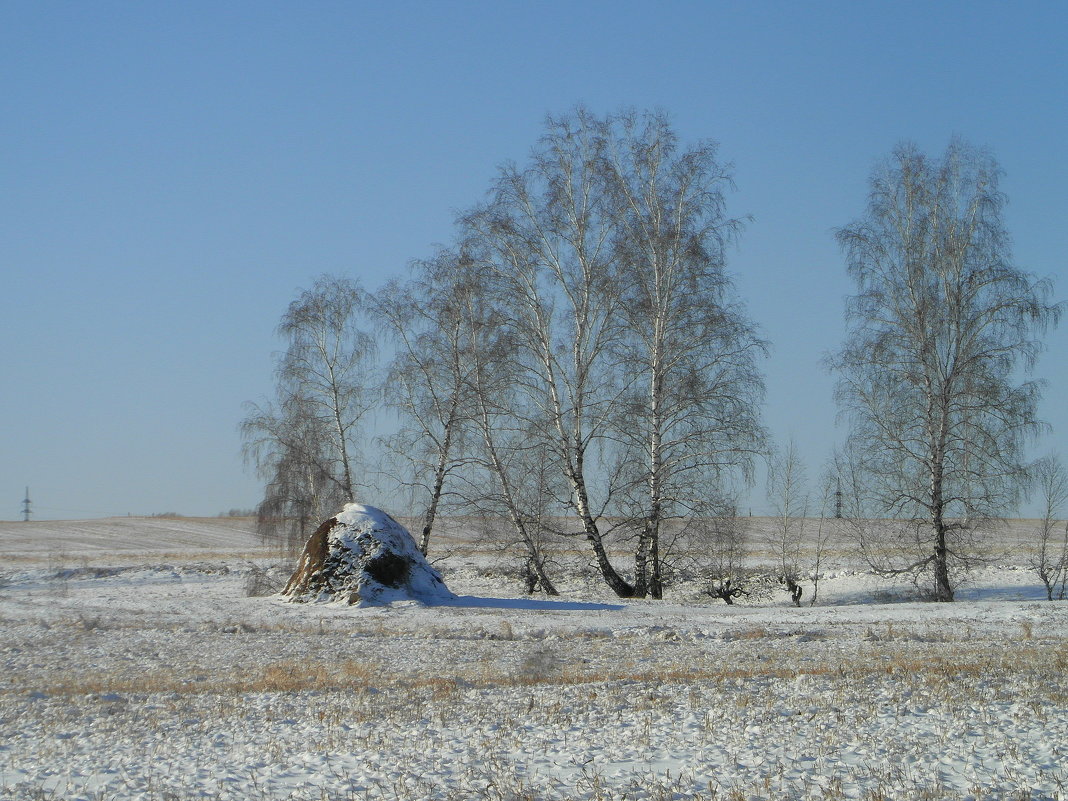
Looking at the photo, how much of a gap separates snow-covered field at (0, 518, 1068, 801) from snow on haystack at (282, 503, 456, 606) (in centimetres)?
288

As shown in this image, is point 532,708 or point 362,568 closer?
point 532,708

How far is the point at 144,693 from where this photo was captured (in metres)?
8.96

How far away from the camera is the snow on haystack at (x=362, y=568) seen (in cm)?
1959

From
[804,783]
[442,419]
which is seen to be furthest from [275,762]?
[442,419]

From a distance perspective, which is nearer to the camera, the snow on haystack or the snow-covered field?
the snow-covered field

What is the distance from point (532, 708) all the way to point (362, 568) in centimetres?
1246

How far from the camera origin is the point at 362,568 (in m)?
19.8

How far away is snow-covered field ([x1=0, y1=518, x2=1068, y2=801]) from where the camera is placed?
19.2 feet

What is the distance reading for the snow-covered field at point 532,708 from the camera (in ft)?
19.2

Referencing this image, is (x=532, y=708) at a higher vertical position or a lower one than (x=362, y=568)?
higher

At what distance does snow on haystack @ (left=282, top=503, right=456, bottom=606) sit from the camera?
19.6m

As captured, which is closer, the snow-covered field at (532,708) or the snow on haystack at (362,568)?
the snow-covered field at (532,708)

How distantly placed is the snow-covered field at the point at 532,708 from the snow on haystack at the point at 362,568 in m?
2.88

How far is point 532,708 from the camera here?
7.93m
